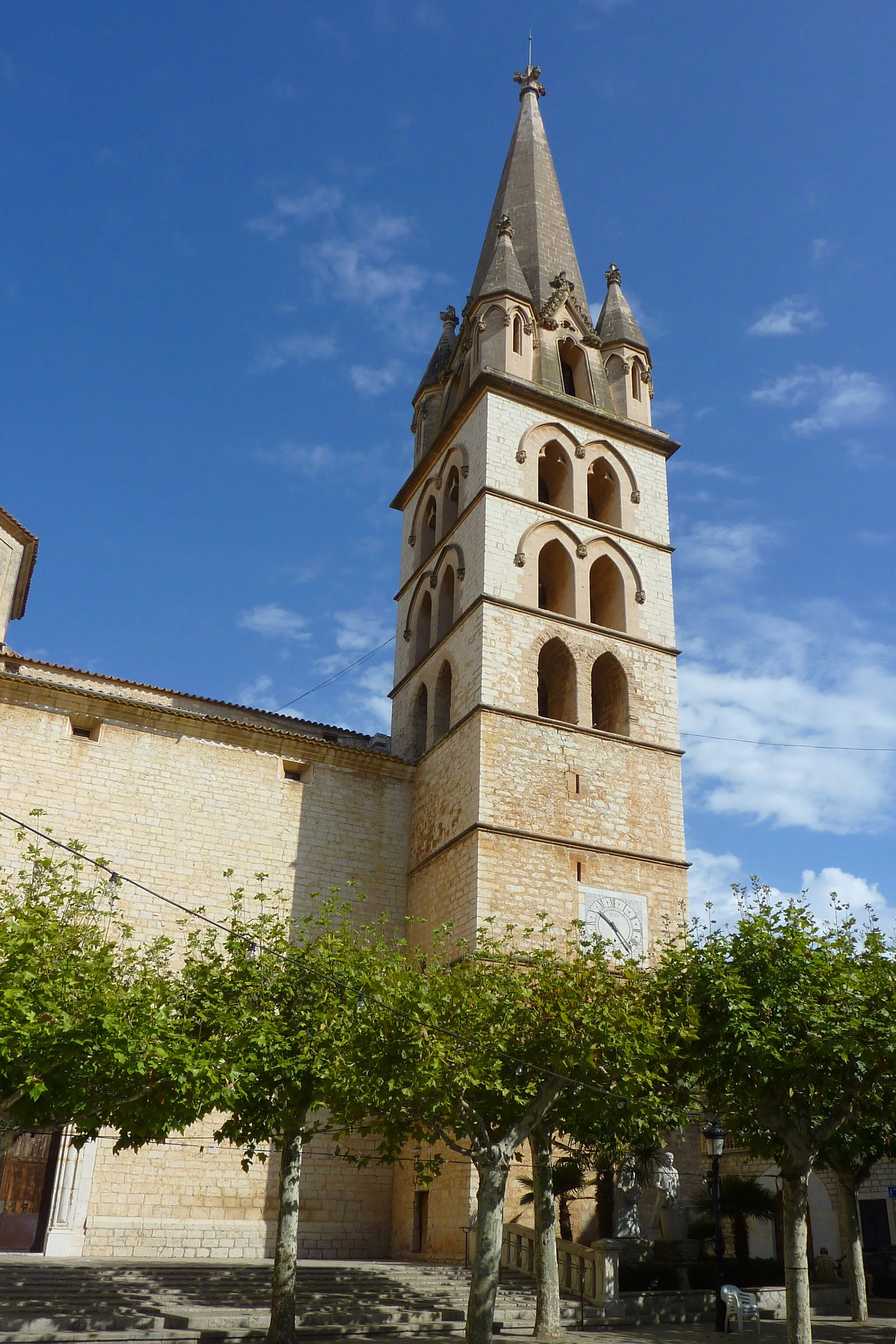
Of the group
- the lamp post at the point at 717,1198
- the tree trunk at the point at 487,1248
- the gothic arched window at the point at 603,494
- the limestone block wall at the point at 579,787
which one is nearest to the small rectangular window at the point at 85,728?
the limestone block wall at the point at 579,787

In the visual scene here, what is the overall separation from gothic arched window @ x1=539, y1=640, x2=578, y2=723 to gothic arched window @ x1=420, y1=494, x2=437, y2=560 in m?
4.69

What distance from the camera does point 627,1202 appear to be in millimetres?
17031

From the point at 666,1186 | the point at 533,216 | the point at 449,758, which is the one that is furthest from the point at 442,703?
the point at 533,216

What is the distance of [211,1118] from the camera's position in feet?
60.7

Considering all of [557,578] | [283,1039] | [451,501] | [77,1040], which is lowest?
[77,1040]

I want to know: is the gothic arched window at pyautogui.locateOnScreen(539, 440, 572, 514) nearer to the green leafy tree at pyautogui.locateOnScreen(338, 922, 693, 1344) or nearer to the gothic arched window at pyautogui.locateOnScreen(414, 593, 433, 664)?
the gothic arched window at pyautogui.locateOnScreen(414, 593, 433, 664)

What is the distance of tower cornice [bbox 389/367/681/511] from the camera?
24.1 m

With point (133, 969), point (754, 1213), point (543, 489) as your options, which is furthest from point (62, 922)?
point (543, 489)

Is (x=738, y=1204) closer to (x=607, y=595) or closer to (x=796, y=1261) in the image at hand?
(x=796, y=1261)

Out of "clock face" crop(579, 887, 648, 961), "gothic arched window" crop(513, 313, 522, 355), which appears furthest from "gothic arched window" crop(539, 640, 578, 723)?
"gothic arched window" crop(513, 313, 522, 355)

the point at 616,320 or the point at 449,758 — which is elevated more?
the point at 616,320

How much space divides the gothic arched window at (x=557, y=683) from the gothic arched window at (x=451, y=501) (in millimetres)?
4006

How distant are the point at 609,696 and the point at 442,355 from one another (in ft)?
37.1

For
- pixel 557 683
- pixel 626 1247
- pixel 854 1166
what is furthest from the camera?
pixel 557 683
